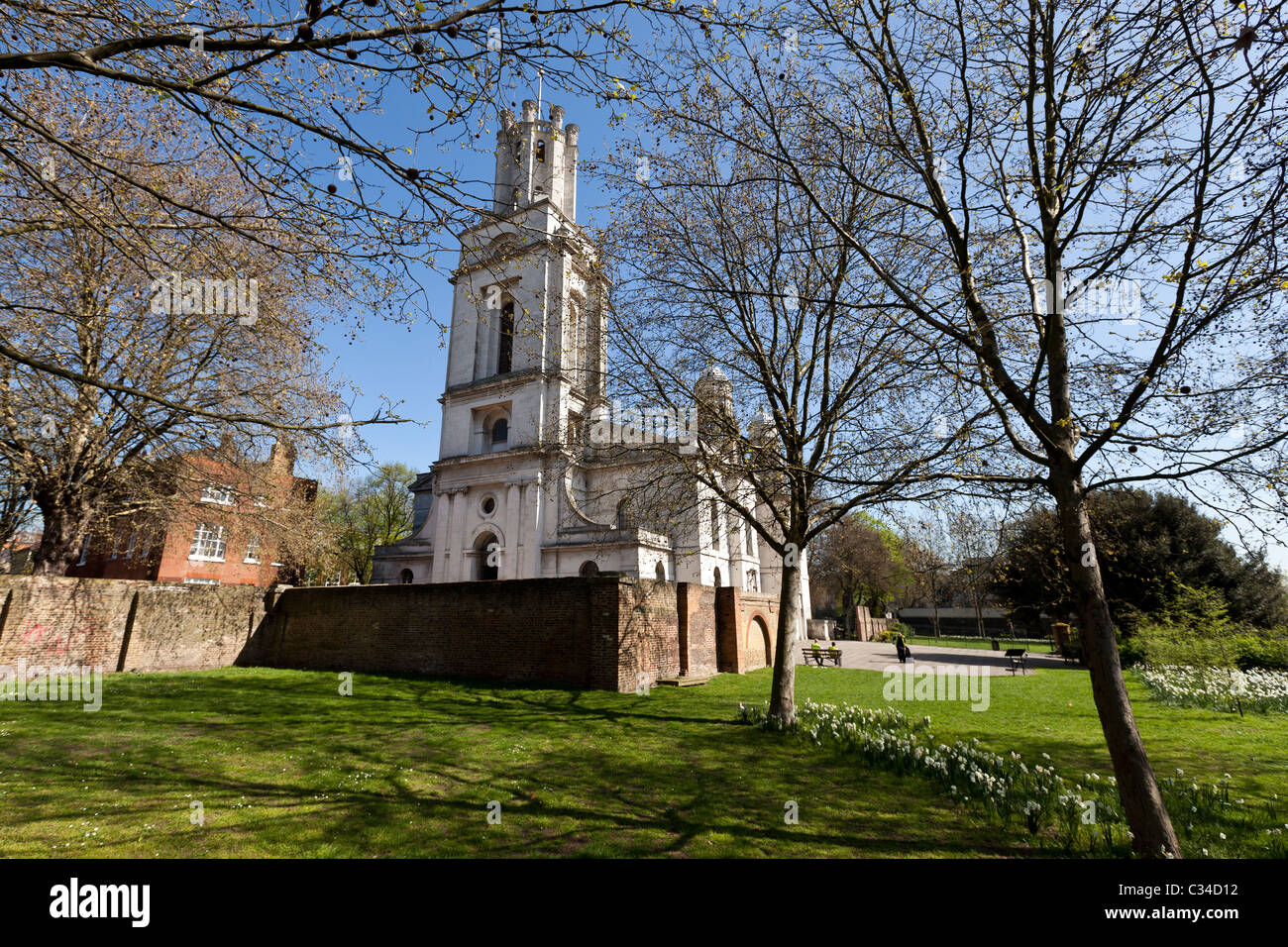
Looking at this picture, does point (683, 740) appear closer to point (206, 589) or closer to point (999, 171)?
point (999, 171)

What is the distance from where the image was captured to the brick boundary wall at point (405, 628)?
44.6 feet

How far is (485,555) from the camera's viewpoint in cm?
3434

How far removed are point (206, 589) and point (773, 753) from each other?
1870 centimetres

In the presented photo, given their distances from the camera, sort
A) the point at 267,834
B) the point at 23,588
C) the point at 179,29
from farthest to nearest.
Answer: the point at 23,588
the point at 267,834
the point at 179,29

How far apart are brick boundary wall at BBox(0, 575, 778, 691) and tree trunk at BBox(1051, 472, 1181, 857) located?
950 cm

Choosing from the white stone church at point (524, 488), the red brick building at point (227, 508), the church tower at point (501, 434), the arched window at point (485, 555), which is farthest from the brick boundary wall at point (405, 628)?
the arched window at point (485, 555)

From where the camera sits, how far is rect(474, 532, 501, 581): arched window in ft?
111

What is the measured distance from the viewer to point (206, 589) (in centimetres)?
1809

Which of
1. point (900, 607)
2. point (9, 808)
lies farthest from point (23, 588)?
point (900, 607)
